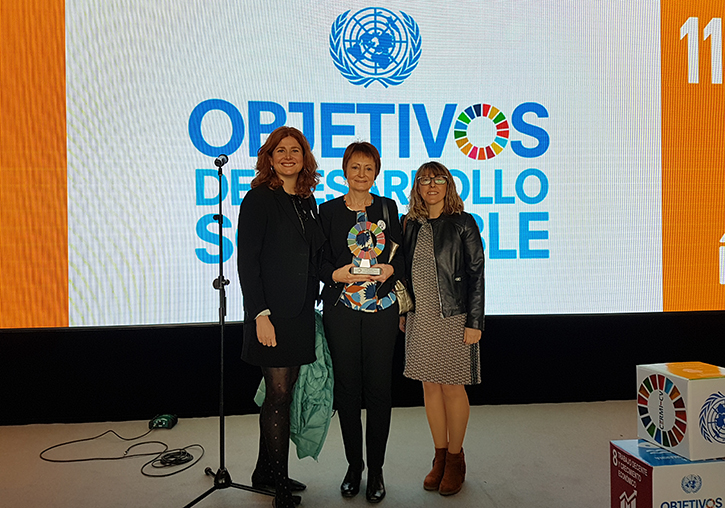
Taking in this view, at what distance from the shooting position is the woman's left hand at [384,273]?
7.09ft

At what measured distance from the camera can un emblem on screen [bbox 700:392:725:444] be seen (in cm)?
169

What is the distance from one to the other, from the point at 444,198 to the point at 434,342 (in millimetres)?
651

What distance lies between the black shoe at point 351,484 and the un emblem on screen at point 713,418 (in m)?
1.33

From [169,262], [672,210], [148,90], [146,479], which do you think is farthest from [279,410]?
[672,210]

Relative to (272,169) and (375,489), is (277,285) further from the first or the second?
(375,489)

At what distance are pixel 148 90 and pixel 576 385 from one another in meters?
3.42

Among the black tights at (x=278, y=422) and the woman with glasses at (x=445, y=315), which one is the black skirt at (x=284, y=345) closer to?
the black tights at (x=278, y=422)

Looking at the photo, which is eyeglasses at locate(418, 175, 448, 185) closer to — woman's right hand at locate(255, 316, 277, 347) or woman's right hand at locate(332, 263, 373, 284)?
woman's right hand at locate(332, 263, 373, 284)

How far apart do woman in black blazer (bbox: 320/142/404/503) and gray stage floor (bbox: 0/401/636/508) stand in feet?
0.90

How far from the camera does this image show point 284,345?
6.64ft

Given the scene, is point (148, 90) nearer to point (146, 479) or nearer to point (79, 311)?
point (79, 311)

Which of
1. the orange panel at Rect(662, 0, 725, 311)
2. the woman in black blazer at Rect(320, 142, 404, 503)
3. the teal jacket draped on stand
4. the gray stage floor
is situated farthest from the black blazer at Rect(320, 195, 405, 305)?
the orange panel at Rect(662, 0, 725, 311)

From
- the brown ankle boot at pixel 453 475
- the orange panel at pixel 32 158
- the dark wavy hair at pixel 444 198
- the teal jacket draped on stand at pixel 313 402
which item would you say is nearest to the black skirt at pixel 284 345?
the teal jacket draped on stand at pixel 313 402

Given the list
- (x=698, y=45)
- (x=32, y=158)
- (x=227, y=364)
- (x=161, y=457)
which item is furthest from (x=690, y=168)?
(x=32, y=158)
